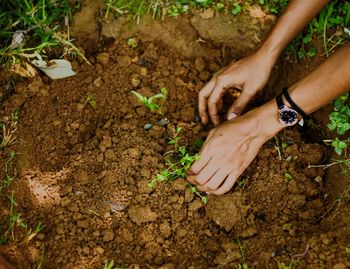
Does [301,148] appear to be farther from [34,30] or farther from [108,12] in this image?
[34,30]

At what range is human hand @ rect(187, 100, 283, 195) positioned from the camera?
7.76 feet

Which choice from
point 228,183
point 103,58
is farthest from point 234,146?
point 103,58

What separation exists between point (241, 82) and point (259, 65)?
13cm

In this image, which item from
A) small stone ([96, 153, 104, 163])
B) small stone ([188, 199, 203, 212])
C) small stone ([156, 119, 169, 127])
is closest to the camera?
small stone ([188, 199, 203, 212])

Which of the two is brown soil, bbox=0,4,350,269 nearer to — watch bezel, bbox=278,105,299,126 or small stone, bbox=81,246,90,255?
small stone, bbox=81,246,90,255

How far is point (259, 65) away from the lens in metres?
2.58

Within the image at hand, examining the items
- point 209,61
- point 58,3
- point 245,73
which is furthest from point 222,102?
point 58,3

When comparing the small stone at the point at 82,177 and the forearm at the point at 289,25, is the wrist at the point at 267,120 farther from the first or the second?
the small stone at the point at 82,177

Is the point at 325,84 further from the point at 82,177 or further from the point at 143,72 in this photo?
the point at 82,177

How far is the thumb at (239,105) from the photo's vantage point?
2.56m

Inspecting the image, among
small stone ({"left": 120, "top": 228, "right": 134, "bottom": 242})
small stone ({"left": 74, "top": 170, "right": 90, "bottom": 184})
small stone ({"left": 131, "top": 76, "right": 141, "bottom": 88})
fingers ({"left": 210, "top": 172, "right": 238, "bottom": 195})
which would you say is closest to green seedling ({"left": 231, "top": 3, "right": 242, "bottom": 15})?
small stone ({"left": 131, "top": 76, "right": 141, "bottom": 88})

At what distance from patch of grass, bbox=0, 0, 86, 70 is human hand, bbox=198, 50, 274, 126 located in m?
0.82

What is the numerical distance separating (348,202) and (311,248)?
30 cm

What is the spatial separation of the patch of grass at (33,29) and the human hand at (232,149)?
0.98 meters
